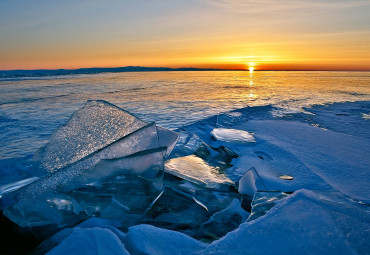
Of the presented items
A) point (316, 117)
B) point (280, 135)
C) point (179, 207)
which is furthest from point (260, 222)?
point (316, 117)

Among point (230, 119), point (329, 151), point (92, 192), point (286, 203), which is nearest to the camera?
point (286, 203)

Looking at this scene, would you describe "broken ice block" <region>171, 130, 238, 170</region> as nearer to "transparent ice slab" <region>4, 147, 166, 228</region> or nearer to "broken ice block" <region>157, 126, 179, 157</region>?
"broken ice block" <region>157, 126, 179, 157</region>

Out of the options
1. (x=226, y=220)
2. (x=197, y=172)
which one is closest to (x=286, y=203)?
(x=226, y=220)

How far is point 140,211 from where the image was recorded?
1.57 meters

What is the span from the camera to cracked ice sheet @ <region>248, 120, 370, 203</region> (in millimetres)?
2082

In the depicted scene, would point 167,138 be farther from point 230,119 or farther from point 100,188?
point 230,119

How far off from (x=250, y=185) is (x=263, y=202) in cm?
37

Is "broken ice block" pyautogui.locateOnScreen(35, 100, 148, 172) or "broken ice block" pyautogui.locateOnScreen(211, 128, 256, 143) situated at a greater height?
"broken ice block" pyautogui.locateOnScreen(35, 100, 148, 172)

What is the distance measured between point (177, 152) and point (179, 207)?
110 centimetres

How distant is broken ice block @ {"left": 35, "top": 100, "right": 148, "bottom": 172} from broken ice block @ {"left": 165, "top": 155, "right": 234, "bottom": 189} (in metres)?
0.56

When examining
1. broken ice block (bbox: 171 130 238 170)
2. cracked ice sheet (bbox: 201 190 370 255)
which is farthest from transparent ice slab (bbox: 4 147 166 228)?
broken ice block (bbox: 171 130 238 170)

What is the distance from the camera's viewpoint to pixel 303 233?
1.13m

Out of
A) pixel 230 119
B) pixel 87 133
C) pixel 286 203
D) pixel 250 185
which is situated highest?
pixel 87 133

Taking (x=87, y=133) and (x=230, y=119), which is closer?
(x=87, y=133)
